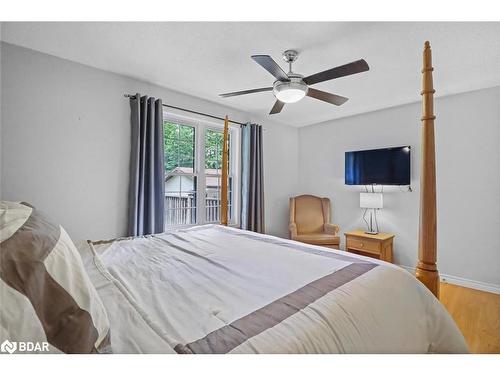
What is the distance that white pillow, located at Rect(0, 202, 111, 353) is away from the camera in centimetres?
54

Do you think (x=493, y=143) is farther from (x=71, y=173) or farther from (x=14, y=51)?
(x=14, y=51)

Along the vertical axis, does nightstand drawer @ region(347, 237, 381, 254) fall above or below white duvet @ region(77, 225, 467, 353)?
below

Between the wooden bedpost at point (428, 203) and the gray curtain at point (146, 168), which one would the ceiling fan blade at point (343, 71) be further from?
the gray curtain at point (146, 168)

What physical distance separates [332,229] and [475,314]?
1733mm

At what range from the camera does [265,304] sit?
3.07ft

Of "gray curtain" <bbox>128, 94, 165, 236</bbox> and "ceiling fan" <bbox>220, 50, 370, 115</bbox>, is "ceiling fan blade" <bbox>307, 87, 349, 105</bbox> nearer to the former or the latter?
"ceiling fan" <bbox>220, 50, 370, 115</bbox>

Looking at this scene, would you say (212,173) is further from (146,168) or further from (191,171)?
(146,168)

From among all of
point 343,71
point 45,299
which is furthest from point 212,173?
point 45,299

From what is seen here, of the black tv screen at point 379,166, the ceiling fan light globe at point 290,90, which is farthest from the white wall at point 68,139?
the black tv screen at point 379,166


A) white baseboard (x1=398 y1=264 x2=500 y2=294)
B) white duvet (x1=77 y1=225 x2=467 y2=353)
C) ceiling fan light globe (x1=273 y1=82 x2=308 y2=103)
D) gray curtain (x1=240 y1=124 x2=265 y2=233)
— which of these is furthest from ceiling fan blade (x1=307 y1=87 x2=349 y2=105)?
white baseboard (x1=398 y1=264 x2=500 y2=294)

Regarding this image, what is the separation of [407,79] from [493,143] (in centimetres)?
126

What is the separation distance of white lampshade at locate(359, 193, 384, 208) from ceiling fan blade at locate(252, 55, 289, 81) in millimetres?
2161
